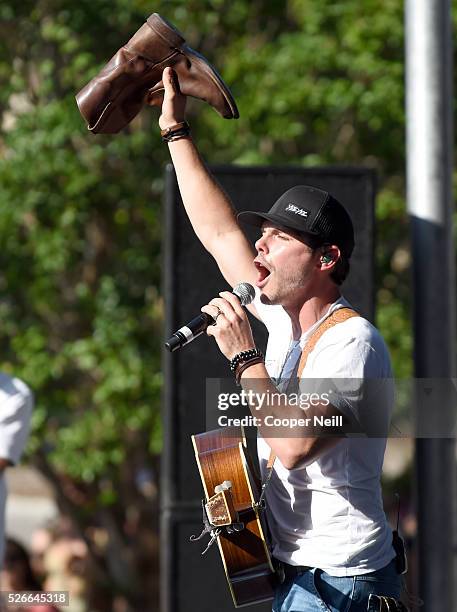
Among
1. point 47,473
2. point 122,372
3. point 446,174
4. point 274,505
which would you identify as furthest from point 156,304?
point 274,505

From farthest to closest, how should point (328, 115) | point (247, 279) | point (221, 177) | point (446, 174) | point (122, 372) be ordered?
point (328, 115) < point (122, 372) < point (221, 177) < point (446, 174) < point (247, 279)

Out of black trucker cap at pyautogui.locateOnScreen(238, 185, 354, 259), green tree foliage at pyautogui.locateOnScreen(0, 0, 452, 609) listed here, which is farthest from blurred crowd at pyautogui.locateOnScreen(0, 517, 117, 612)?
black trucker cap at pyautogui.locateOnScreen(238, 185, 354, 259)

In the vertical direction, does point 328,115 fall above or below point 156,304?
above

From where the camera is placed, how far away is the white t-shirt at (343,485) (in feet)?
8.67

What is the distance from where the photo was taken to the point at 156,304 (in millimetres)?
7812

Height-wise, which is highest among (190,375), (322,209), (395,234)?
(395,234)

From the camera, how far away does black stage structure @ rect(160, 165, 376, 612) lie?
3850 mm

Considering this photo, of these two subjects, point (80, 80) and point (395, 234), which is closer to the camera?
point (80, 80)

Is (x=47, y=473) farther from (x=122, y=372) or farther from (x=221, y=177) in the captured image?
(x=221, y=177)

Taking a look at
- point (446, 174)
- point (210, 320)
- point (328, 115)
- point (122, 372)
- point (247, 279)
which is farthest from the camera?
point (328, 115)

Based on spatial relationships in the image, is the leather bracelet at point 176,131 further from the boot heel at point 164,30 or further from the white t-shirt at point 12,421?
the white t-shirt at point 12,421

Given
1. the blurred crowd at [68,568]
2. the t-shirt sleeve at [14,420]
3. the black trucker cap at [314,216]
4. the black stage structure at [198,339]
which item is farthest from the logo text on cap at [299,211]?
the blurred crowd at [68,568]

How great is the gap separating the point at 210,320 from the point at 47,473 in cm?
574

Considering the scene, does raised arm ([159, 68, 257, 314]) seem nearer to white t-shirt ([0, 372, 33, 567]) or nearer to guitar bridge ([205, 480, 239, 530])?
guitar bridge ([205, 480, 239, 530])
